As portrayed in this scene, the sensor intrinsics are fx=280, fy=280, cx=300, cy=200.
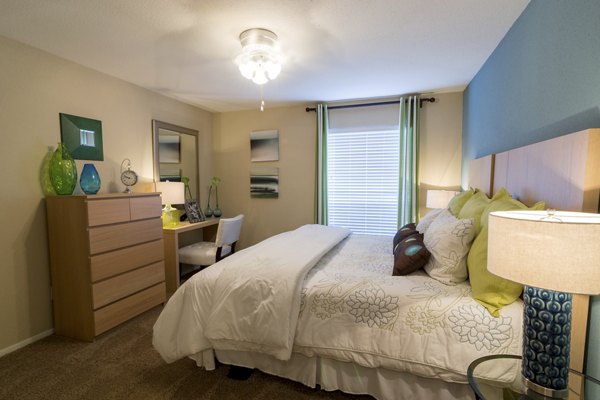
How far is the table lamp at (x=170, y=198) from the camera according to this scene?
3209 mm

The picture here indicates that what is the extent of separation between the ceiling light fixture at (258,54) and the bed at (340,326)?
4.75 ft

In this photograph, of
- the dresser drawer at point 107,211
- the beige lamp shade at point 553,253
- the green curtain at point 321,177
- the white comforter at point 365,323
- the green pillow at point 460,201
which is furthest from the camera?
the green curtain at point 321,177

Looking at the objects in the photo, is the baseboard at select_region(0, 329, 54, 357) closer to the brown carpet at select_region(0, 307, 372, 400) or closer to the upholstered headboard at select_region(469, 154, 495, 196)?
the brown carpet at select_region(0, 307, 372, 400)

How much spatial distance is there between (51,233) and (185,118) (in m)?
2.18

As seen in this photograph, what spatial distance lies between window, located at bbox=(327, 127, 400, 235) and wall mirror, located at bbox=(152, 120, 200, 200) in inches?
77.7

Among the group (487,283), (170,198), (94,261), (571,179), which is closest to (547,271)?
(487,283)

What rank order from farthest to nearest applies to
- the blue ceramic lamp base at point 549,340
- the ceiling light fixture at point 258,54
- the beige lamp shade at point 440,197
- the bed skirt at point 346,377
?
the beige lamp shade at point 440,197 → the ceiling light fixture at point 258,54 → the bed skirt at point 346,377 → the blue ceramic lamp base at point 549,340

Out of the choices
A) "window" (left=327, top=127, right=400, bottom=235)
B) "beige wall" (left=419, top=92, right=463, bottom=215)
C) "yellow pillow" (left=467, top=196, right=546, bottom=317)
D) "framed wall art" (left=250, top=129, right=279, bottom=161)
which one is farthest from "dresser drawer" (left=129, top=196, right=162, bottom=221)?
"beige wall" (left=419, top=92, right=463, bottom=215)

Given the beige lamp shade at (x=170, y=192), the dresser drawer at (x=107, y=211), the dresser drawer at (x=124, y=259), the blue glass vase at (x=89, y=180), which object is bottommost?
the dresser drawer at (x=124, y=259)

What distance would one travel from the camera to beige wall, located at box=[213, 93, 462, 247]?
11.6 ft

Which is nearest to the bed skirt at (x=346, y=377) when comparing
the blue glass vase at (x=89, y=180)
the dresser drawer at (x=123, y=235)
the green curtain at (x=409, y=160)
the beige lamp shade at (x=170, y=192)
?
the dresser drawer at (x=123, y=235)

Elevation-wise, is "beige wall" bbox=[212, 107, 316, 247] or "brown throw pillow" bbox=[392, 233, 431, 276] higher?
"beige wall" bbox=[212, 107, 316, 247]

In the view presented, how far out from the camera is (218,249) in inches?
126

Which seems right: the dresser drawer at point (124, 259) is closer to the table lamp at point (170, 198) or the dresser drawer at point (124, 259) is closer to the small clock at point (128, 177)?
the table lamp at point (170, 198)
